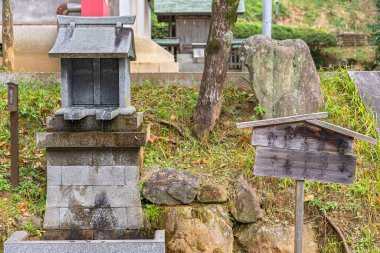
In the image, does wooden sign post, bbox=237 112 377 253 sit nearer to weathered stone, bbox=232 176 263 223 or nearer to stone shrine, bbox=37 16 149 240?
weathered stone, bbox=232 176 263 223

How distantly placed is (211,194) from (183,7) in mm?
16388

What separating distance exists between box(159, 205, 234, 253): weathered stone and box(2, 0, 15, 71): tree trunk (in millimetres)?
6171

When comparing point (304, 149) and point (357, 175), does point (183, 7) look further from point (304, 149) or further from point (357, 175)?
point (304, 149)

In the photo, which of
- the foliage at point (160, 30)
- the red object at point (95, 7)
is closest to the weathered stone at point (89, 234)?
the red object at point (95, 7)

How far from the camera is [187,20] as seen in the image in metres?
21.6

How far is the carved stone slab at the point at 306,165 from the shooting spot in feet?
14.9

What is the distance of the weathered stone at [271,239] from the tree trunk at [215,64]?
2.09 metres

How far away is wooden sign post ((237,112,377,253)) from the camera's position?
14.8 feet

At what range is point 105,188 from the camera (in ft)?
18.7

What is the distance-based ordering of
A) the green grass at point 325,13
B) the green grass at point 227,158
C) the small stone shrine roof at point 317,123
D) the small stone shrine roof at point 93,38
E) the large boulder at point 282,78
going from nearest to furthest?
the small stone shrine roof at point 317,123 < the small stone shrine roof at point 93,38 < the green grass at point 227,158 < the large boulder at point 282,78 < the green grass at point 325,13

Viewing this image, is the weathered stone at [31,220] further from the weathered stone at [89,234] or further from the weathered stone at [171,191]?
the weathered stone at [171,191]

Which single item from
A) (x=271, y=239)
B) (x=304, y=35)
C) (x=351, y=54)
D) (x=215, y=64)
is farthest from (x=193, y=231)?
(x=304, y=35)

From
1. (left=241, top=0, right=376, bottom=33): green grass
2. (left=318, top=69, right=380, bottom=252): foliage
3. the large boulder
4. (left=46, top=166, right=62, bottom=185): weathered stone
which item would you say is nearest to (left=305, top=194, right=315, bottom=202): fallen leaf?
(left=318, top=69, right=380, bottom=252): foliage

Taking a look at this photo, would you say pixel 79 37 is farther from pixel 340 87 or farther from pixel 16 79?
pixel 340 87
